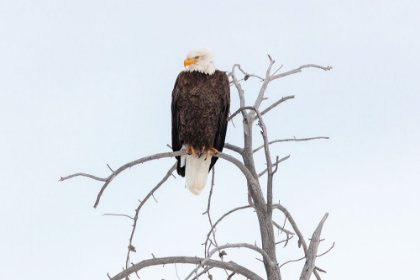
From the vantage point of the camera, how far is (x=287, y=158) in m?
6.75

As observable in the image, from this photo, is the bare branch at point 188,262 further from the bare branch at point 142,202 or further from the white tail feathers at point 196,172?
the white tail feathers at point 196,172

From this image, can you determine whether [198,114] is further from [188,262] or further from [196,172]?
[188,262]

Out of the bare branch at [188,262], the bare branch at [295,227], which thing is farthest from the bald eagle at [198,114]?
the bare branch at [188,262]

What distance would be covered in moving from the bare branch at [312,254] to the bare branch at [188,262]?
432 millimetres

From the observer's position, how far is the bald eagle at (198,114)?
746 centimetres

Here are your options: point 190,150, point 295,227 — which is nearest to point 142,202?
point 190,150

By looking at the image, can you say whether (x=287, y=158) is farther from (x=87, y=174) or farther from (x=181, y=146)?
(x=87, y=174)

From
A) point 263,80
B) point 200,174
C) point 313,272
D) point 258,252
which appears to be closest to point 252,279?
point 258,252

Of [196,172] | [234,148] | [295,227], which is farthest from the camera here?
[196,172]

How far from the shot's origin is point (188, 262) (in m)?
6.53

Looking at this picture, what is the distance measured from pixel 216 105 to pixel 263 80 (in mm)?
571

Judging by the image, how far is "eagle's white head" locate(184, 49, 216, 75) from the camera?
299 inches

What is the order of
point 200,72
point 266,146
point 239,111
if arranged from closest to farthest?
point 266,146 < point 239,111 < point 200,72

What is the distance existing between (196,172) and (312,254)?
1.69 m
